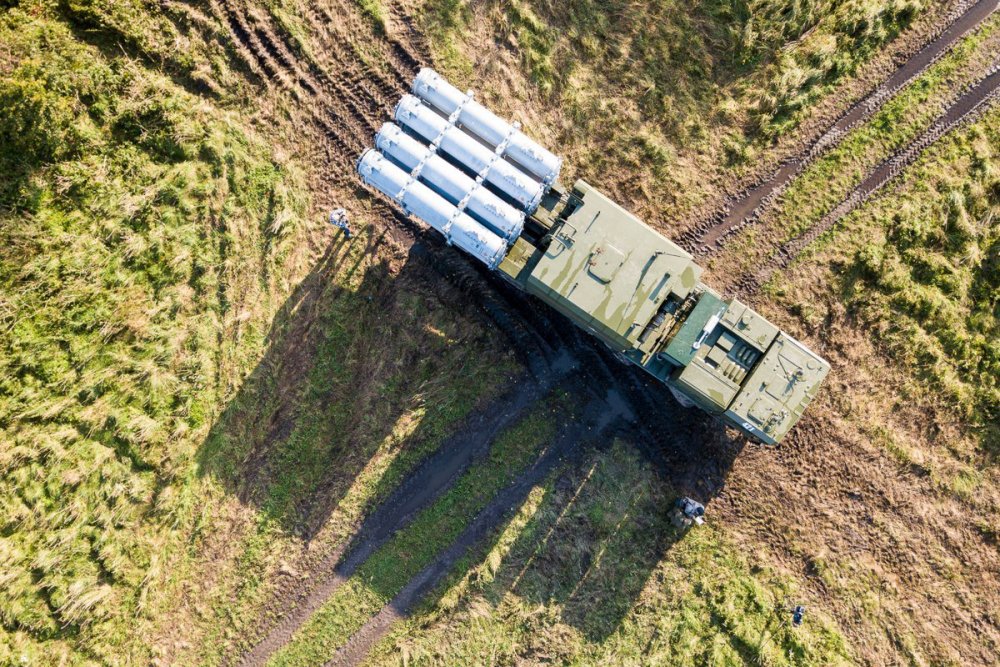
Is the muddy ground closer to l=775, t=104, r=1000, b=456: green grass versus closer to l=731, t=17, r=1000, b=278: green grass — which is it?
l=731, t=17, r=1000, b=278: green grass

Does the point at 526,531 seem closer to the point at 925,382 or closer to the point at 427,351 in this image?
the point at 427,351

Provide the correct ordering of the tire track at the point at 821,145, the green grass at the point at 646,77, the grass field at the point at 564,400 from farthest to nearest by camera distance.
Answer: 1. the tire track at the point at 821,145
2. the green grass at the point at 646,77
3. the grass field at the point at 564,400

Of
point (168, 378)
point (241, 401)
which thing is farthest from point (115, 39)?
point (241, 401)

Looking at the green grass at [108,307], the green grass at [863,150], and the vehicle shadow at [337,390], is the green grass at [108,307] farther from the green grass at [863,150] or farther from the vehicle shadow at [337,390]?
the green grass at [863,150]

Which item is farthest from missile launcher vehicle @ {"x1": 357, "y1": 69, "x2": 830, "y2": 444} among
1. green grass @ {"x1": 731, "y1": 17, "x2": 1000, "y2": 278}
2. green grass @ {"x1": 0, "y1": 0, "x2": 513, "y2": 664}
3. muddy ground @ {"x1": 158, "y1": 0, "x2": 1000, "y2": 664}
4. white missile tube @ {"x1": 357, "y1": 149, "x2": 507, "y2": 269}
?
green grass @ {"x1": 731, "y1": 17, "x2": 1000, "y2": 278}

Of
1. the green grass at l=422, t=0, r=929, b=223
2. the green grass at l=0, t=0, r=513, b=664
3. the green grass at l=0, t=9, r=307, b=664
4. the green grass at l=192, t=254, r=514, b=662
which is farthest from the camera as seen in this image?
the green grass at l=422, t=0, r=929, b=223

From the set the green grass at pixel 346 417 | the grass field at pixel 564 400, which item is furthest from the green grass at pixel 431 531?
the green grass at pixel 346 417
